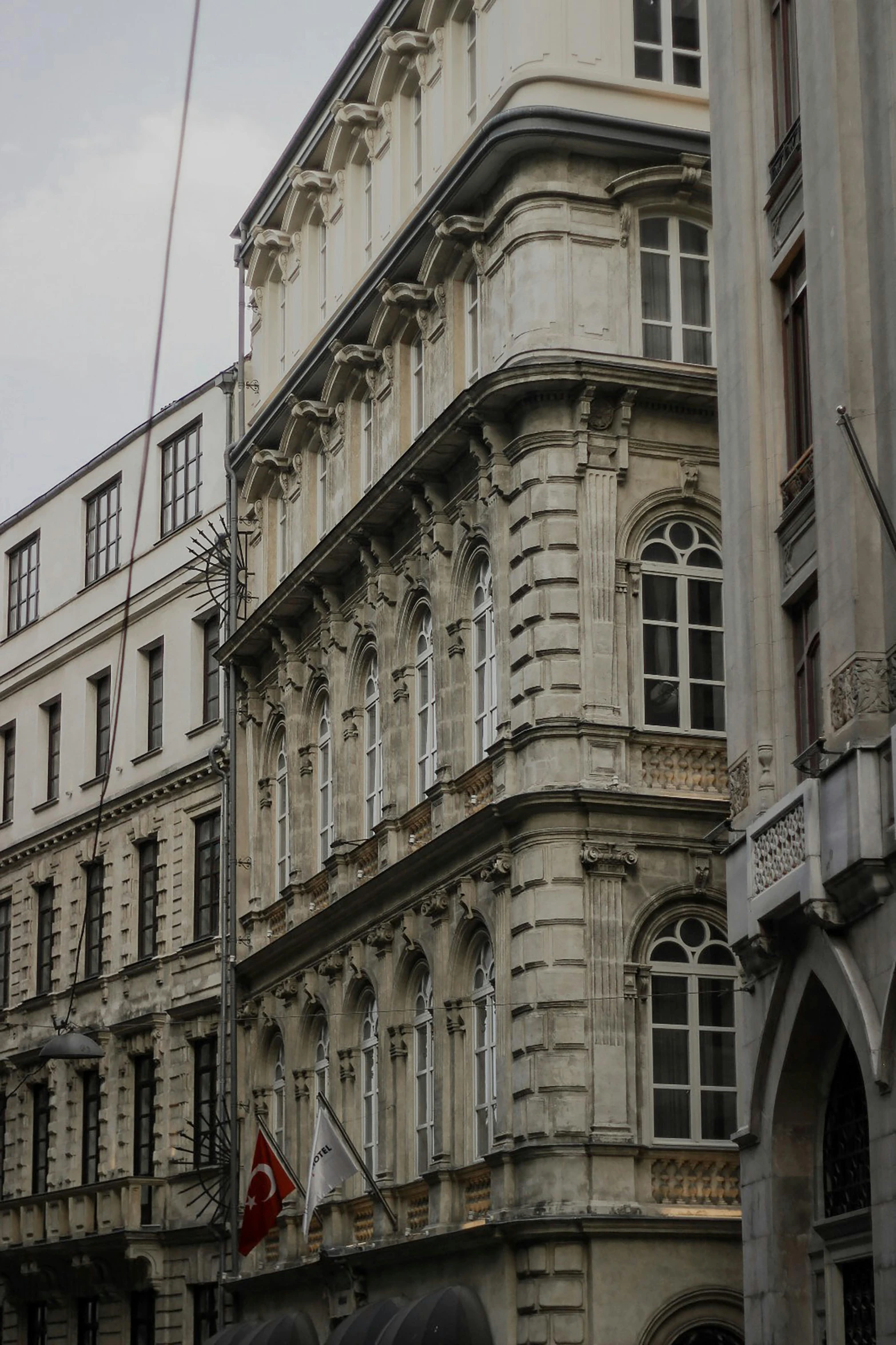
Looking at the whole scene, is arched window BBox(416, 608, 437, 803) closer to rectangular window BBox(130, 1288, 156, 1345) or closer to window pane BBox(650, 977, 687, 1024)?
window pane BBox(650, 977, 687, 1024)

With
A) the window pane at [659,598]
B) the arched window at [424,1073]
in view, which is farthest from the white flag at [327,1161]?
the window pane at [659,598]

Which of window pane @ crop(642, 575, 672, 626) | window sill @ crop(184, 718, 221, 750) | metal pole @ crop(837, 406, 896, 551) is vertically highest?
window sill @ crop(184, 718, 221, 750)

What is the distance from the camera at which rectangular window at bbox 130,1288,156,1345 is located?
165 ft

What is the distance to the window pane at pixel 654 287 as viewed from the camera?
37.2 m

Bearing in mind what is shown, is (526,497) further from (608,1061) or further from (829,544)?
(829,544)

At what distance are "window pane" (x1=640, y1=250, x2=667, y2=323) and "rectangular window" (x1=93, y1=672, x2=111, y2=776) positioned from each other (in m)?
23.5

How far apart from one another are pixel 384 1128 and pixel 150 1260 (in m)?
12.3

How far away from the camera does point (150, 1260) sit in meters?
49.7

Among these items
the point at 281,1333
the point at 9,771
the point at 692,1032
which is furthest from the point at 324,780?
the point at 9,771

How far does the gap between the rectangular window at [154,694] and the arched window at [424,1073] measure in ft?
55.1

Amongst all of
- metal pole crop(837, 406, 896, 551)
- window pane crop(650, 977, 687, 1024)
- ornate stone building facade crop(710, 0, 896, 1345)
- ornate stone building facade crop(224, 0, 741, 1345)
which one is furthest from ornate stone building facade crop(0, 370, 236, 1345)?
metal pole crop(837, 406, 896, 551)

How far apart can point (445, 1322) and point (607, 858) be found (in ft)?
21.2

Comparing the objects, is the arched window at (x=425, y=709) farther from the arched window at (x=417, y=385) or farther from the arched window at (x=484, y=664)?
the arched window at (x=417, y=385)

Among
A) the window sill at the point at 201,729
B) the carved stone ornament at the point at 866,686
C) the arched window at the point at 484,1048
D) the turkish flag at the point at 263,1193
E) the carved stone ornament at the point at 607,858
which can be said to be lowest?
the turkish flag at the point at 263,1193
